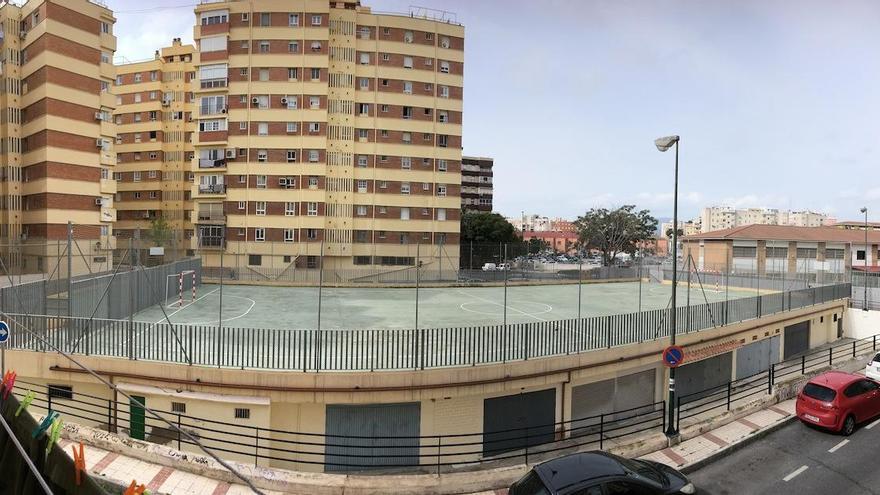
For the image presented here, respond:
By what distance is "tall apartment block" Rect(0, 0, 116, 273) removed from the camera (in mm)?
36500

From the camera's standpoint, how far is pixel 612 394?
16.5m

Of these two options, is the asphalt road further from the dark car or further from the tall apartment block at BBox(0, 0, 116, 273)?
the tall apartment block at BBox(0, 0, 116, 273)

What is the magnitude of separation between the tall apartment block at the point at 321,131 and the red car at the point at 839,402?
32810 millimetres

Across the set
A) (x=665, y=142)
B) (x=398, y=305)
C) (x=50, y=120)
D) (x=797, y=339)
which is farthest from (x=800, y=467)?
(x=50, y=120)

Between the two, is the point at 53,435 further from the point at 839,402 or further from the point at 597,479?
the point at 839,402

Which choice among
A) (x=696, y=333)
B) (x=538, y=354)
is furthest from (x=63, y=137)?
(x=696, y=333)

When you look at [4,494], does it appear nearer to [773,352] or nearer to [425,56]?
[773,352]

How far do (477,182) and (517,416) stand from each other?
89675mm

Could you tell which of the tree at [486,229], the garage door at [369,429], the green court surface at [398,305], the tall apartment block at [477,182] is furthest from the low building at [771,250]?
the tall apartment block at [477,182]

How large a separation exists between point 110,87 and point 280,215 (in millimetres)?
18524

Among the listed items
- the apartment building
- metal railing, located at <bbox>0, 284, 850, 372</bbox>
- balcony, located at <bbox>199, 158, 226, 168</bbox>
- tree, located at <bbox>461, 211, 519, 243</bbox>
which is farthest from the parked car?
the apartment building

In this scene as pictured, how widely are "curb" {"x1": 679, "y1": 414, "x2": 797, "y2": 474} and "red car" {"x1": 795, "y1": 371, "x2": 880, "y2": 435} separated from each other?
0.53 meters

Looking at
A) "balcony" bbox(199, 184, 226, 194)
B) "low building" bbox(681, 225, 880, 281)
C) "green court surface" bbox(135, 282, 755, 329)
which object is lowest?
"green court surface" bbox(135, 282, 755, 329)

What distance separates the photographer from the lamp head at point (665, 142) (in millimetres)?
13297
